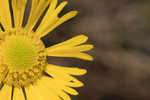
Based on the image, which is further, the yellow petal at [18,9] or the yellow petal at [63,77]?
the yellow petal at [63,77]

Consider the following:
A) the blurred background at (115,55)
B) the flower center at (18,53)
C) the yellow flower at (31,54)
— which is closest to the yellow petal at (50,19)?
the yellow flower at (31,54)

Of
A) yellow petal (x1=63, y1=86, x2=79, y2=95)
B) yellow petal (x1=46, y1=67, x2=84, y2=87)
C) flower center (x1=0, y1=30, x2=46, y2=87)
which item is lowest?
yellow petal (x1=63, y1=86, x2=79, y2=95)

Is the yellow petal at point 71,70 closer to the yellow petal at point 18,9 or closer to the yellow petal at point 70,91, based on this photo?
the yellow petal at point 70,91

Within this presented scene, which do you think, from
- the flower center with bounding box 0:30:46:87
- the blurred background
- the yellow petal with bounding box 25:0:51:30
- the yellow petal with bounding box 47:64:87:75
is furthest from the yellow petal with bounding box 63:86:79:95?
the blurred background

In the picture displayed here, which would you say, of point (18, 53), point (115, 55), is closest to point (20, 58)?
point (18, 53)

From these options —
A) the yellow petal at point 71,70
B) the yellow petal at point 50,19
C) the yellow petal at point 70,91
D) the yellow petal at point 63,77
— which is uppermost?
the yellow petal at point 50,19

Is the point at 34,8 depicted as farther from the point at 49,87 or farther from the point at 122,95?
the point at 122,95

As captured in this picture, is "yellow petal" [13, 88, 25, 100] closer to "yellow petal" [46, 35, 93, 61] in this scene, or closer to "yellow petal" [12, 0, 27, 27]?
"yellow petal" [46, 35, 93, 61]
